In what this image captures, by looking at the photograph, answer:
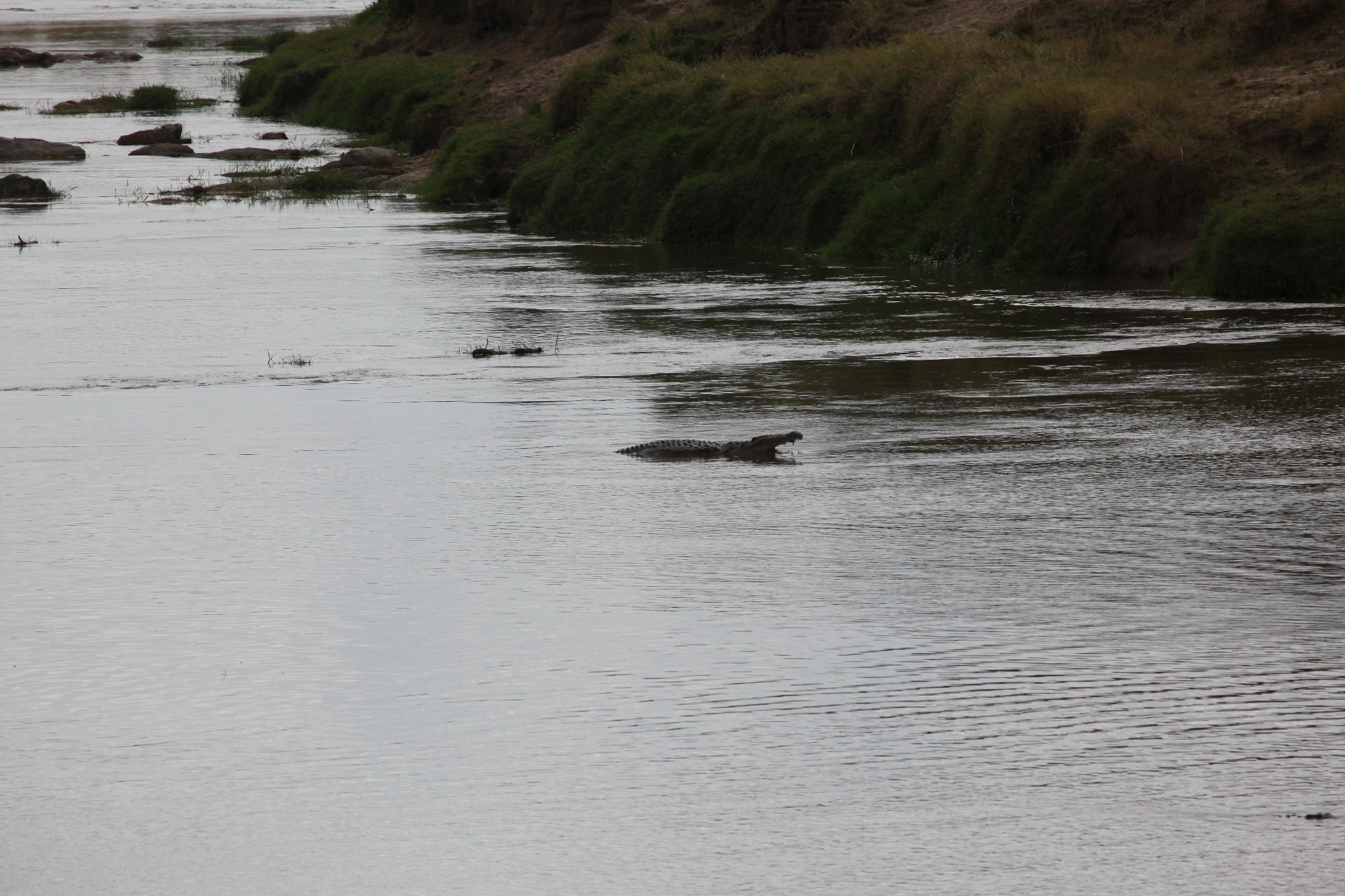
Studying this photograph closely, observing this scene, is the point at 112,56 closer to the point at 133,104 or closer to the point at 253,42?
the point at 253,42

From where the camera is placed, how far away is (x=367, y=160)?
40531 millimetres

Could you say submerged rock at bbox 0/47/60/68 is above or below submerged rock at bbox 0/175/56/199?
above

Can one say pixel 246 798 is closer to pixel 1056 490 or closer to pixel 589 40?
pixel 1056 490

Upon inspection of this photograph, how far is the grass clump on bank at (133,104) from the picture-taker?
2362 inches

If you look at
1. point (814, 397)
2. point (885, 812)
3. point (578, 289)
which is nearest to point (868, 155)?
point (578, 289)

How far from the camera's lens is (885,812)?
18.6 ft

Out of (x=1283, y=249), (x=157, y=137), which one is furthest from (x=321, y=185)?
(x=1283, y=249)

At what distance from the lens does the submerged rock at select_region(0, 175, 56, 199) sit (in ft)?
119

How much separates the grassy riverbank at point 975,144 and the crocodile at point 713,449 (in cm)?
936

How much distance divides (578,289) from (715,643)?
14997 mm

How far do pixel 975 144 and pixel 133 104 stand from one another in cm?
4340

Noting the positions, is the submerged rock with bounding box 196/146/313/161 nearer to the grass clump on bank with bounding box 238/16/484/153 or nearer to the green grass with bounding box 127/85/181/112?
the grass clump on bank with bounding box 238/16/484/153

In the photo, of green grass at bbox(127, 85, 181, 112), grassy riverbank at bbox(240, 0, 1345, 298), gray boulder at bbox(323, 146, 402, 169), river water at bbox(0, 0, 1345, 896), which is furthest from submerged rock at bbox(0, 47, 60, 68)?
river water at bbox(0, 0, 1345, 896)

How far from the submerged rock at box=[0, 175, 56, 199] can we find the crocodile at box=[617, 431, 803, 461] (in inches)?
1102
